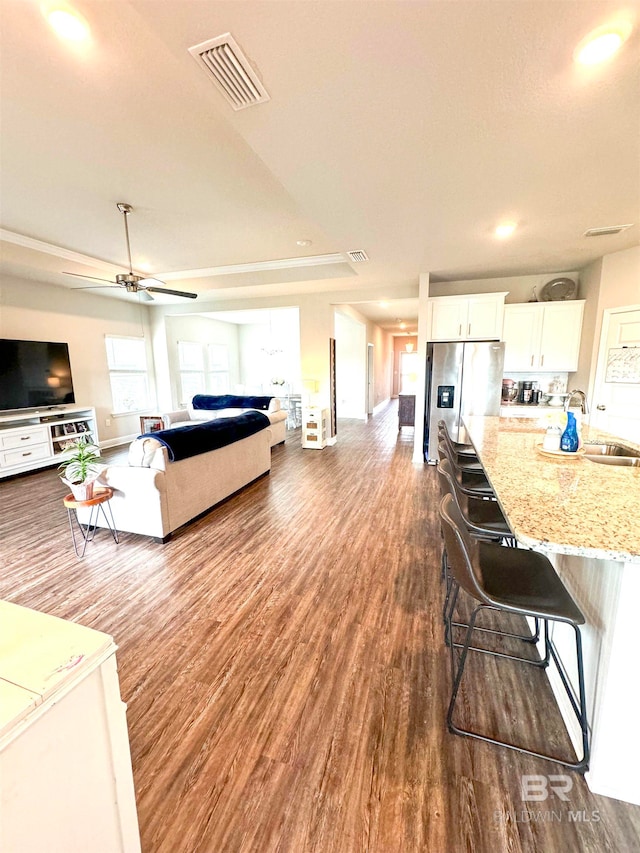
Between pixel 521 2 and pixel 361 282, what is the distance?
14.8 ft

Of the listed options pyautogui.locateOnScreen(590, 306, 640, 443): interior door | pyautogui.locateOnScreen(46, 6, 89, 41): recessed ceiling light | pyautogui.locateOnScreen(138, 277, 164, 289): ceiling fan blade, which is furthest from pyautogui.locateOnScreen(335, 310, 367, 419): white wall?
pyautogui.locateOnScreen(46, 6, 89, 41): recessed ceiling light

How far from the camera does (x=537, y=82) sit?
1.65 m

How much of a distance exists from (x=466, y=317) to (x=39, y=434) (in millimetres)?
6358

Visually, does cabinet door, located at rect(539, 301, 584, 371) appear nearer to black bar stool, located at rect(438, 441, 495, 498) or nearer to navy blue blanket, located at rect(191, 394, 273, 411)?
black bar stool, located at rect(438, 441, 495, 498)

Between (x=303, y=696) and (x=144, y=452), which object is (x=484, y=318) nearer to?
(x=144, y=452)

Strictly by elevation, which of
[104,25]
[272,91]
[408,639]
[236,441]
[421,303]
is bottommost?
[408,639]

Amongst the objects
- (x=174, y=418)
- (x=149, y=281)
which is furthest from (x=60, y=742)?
(x=174, y=418)

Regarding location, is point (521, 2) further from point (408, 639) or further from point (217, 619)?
point (217, 619)

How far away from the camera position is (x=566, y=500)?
56.6 inches

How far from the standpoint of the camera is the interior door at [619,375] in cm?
398

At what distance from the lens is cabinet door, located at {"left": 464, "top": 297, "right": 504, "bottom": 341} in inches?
195

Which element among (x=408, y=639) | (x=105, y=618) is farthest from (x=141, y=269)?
(x=408, y=639)

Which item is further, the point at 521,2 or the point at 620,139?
the point at 620,139

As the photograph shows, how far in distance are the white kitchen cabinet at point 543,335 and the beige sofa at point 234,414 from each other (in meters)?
3.79
